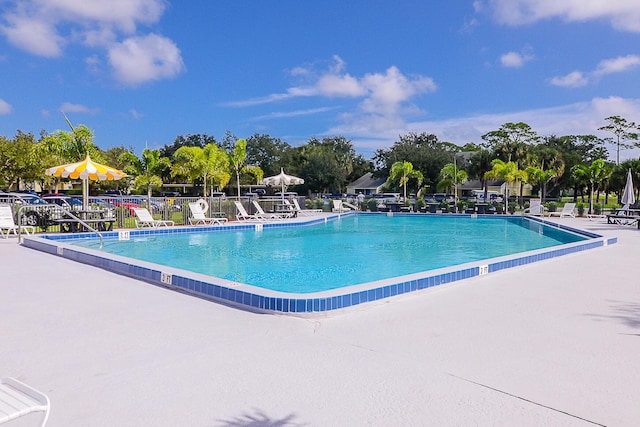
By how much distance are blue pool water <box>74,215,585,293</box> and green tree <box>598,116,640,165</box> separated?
143 ft

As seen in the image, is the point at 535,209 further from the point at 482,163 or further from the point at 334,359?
the point at 334,359

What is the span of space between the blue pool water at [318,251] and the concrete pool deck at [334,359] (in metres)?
2.87

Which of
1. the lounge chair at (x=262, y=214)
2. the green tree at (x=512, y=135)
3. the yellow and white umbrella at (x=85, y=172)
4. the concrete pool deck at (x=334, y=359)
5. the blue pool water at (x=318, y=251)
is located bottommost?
the blue pool water at (x=318, y=251)

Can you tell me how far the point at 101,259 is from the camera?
25.1 feet

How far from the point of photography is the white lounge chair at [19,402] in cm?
195

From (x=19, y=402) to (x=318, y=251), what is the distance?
981 cm

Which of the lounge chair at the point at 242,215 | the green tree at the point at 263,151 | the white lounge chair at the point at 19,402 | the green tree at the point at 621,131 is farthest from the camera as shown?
the green tree at the point at 263,151

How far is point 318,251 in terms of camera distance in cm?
1176

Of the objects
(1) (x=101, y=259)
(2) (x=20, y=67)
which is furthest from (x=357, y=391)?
(2) (x=20, y=67)

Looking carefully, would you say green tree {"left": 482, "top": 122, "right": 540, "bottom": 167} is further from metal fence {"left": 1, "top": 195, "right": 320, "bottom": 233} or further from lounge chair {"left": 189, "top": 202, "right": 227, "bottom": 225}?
lounge chair {"left": 189, "top": 202, "right": 227, "bottom": 225}


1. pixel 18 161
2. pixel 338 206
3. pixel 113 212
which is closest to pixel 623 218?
pixel 338 206

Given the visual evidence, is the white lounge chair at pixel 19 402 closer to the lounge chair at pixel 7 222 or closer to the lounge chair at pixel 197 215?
the lounge chair at pixel 7 222

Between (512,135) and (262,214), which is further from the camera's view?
(512,135)

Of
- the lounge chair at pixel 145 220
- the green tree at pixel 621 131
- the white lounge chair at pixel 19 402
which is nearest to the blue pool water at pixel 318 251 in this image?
the lounge chair at pixel 145 220
